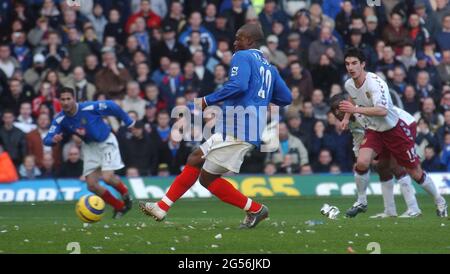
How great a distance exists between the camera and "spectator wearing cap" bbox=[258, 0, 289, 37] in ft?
91.6

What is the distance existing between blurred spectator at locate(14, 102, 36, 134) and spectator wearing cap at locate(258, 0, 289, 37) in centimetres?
609

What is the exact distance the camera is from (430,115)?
26.5 m

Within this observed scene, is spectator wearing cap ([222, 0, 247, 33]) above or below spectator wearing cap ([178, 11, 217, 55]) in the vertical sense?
above

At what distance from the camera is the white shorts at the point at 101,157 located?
63.7ft

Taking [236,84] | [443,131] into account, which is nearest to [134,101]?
[443,131]

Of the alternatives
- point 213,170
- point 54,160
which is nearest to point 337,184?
point 54,160

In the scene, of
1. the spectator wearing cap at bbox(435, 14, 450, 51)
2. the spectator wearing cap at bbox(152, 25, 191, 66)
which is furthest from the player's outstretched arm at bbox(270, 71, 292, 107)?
the spectator wearing cap at bbox(435, 14, 450, 51)

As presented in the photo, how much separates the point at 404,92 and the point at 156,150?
586 centimetres

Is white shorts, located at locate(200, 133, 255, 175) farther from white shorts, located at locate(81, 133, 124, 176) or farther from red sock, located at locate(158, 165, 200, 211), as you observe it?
white shorts, located at locate(81, 133, 124, 176)

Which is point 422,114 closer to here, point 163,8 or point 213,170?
point 163,8

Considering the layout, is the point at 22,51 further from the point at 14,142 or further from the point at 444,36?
the point at 444,36

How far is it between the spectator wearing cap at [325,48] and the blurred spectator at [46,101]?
6.12m

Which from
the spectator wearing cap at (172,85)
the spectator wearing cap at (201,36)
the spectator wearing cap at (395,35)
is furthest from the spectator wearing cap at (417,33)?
the spectator wearing cap at (172,85)

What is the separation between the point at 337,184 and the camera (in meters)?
24.9
